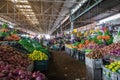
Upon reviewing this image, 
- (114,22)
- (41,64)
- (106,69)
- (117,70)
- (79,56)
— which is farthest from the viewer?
(114,22)

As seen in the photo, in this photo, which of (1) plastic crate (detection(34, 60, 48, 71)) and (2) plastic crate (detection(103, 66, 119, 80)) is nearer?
(2) plastic crate (detection(103, 66, 119, 80))

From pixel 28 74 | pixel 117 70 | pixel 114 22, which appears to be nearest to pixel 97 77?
pixel 117 70

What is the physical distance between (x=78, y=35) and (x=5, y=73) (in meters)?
13.0

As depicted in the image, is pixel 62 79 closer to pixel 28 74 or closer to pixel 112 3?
pixel 28 74

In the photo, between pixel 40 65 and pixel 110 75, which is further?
pixel 40 65

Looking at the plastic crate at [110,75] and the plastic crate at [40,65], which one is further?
the plastic crate at [40,65]

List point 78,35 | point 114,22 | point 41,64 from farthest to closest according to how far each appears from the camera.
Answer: point 78,35, point 114,22, point 41,64

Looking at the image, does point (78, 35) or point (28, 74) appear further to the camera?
point (78, 35)

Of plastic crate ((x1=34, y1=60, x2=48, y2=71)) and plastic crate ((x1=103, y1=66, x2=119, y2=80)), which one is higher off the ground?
plastic crate ((x1=103, y1=66, x2=119, y2=80))

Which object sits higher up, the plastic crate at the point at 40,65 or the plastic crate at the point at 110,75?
the plastic crate at the point at 110,75

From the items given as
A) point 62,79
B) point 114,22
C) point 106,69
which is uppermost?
point 114,22

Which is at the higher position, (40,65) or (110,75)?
(110,75)

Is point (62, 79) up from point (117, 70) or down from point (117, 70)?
down

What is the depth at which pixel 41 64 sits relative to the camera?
706 cm
